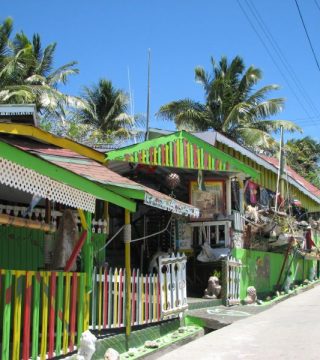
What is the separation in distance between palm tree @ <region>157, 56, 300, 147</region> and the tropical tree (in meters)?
3.97

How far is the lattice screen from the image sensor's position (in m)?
4.67

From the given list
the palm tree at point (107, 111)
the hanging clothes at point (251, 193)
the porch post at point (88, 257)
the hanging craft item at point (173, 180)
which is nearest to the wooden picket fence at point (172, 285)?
the porch post at point (88, 257)

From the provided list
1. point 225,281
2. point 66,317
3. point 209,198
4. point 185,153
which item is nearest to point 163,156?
point 185,153

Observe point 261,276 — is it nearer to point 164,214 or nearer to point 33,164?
point 164,214

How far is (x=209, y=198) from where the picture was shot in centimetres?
1204

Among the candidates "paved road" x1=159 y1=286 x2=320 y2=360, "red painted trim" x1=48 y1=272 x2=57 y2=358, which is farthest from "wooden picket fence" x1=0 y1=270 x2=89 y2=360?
"paved road" x1=159 y1=286 x2=320 y2=360

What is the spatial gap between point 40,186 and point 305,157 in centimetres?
3793

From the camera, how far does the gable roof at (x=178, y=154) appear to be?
10.8 meters

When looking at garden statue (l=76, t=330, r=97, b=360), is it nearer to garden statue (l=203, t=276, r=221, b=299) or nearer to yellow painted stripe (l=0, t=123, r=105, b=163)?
yellow painted stripe (l=0, t=123, r=105, b=163)

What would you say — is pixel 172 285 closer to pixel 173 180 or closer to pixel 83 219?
pixel 83 219

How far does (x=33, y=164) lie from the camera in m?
4.75

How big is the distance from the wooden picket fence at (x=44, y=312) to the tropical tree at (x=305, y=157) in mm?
28568

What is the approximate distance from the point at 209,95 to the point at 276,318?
2210 centimetres

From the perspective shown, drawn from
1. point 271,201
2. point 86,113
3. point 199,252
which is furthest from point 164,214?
point 86,113
